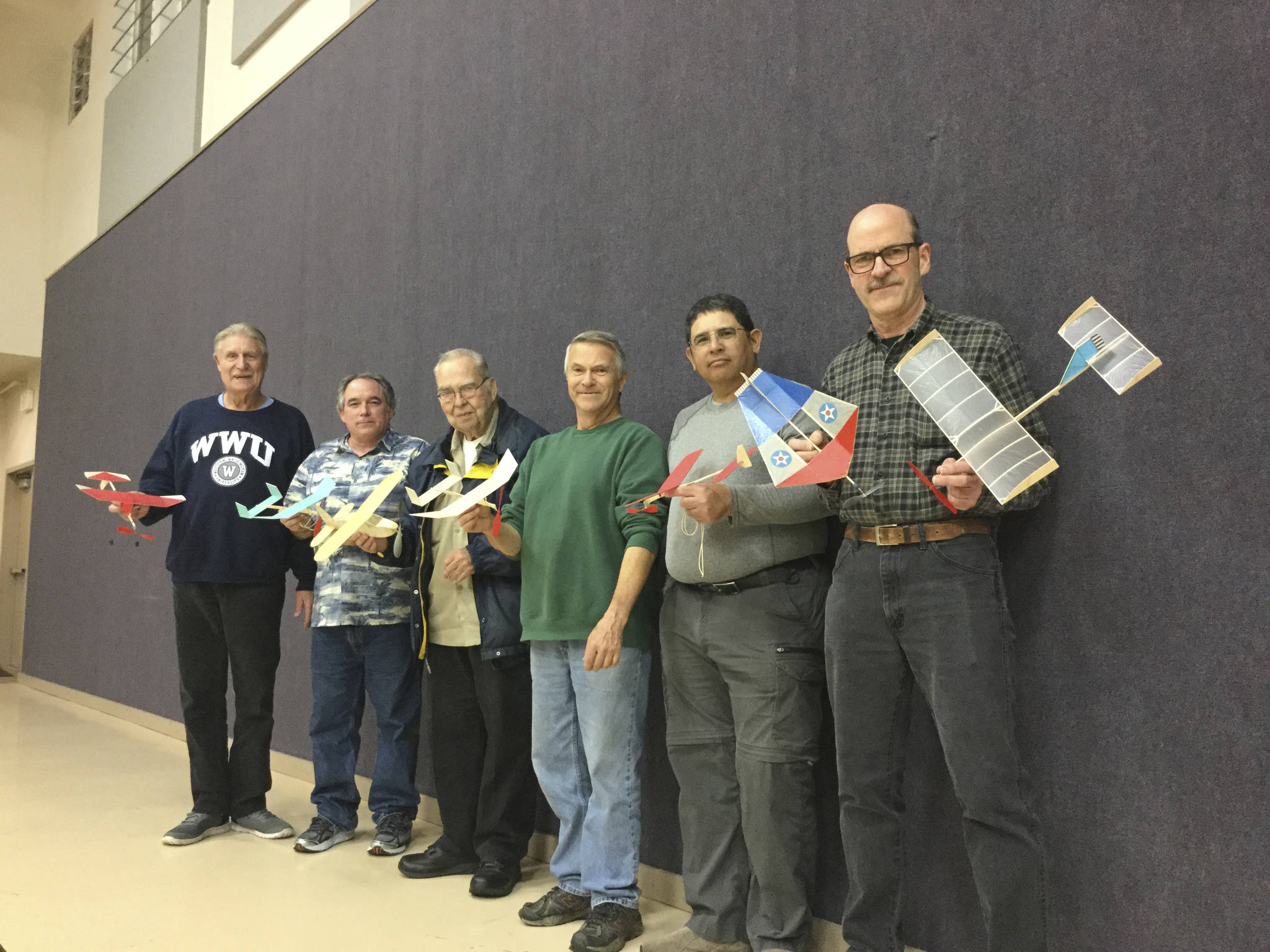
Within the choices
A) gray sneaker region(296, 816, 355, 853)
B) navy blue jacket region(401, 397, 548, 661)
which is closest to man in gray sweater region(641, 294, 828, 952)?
navy blue jacket region(401, 397, 548, 661)

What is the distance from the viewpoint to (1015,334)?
1886 millimetres

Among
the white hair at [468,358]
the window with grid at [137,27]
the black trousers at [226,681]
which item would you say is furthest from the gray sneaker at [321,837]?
the window with grid at [137,27]

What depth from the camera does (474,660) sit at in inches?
103

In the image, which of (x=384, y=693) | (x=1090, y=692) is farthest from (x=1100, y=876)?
(x=384, y=693)

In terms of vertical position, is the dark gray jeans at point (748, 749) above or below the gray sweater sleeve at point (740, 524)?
below

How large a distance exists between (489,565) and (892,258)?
1238mm

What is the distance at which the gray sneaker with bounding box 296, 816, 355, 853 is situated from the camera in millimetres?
2881

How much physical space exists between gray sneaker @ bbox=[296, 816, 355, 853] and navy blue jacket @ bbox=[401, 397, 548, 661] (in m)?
0.72

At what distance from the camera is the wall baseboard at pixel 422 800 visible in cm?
209

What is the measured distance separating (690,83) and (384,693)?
196cm

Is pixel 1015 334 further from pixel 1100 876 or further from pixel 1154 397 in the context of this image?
pixel 1100 876

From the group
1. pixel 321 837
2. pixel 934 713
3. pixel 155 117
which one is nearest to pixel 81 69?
pixel 155 117

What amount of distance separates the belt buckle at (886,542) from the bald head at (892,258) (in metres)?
0.39

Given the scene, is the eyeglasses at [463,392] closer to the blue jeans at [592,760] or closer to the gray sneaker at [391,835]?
the blue jeans at [592,760]
